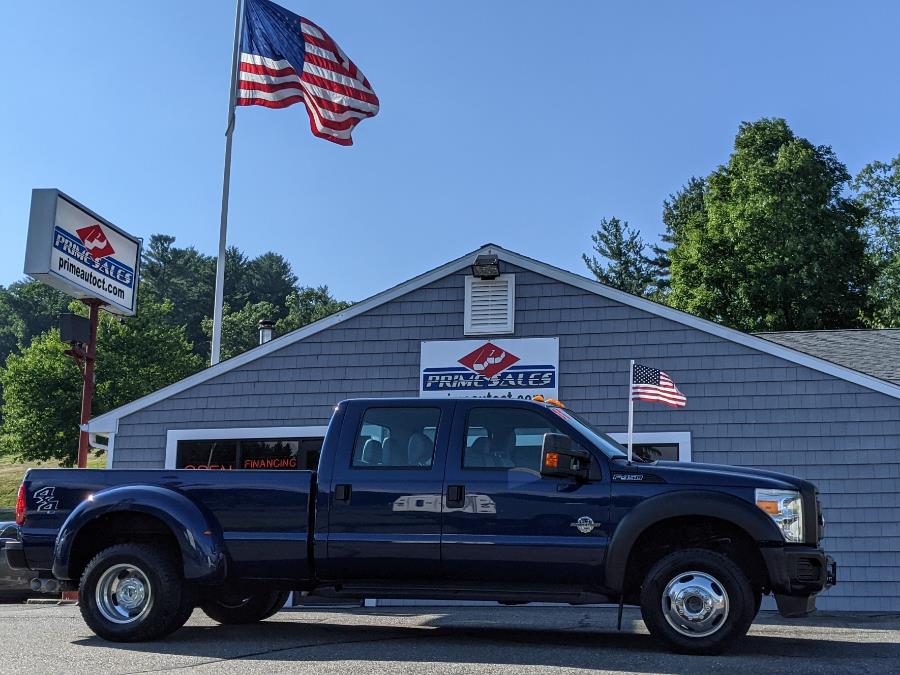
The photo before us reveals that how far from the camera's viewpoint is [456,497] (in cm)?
775

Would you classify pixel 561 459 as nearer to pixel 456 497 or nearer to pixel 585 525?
pixel 585 525

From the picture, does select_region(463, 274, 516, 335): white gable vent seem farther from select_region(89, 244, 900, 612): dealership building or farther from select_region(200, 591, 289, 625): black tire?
select_region(200, 591, 289, 625): black tire

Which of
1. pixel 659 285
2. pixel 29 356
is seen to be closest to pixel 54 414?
pixel 29 356

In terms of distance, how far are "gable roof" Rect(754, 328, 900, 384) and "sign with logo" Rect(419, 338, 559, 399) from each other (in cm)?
314

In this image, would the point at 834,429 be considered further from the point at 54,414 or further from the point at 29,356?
the point at 29,356

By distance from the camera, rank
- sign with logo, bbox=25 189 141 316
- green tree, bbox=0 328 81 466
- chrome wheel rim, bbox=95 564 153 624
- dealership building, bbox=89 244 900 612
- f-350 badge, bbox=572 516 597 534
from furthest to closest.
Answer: green tree, bbox=0 328 81 466, sign with logo, bbox=25 189 141 316, dealership building, bbox=89 244 900 612, chrome wheel rim, bbox=95 564 153 624, f-350 badge, bbox=572 516 597 534

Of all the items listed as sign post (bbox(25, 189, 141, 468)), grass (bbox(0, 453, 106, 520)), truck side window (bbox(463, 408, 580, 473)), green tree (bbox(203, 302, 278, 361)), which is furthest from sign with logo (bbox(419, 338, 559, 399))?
green tree (bbox(203, 302, 278, 361))

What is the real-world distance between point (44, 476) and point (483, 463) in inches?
138

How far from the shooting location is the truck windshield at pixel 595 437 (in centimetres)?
787

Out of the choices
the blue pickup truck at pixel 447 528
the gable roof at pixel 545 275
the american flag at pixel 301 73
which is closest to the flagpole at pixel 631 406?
the gable roof at pixel 545 275

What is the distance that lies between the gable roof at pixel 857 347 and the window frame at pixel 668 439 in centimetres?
207

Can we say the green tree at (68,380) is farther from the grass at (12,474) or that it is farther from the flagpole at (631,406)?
the flagpole at (631,406)

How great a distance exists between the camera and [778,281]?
3441cm

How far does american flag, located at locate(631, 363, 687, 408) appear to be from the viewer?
1337 centimetres
